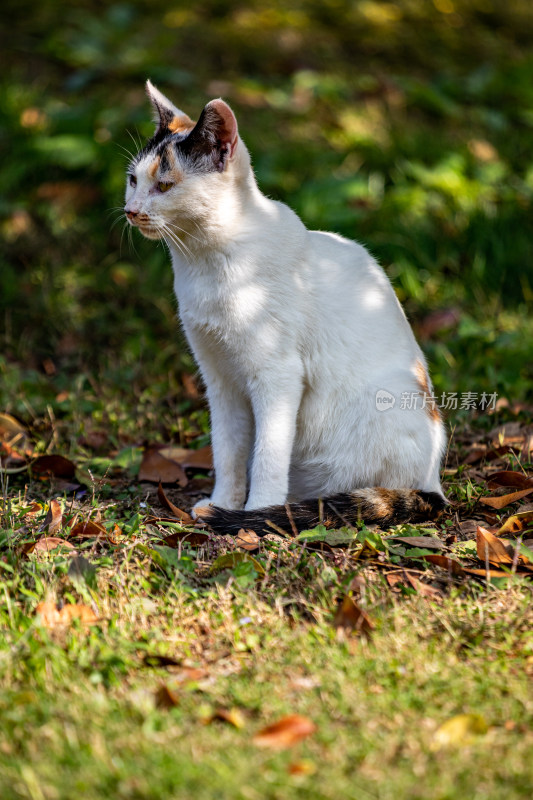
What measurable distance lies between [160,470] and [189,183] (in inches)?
48.6

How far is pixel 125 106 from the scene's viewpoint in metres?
6.24

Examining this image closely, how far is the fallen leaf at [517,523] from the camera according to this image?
9.03 ft

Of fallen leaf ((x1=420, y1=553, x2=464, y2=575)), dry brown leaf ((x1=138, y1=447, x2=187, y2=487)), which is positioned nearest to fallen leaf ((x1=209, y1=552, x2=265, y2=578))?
fallen leaf ((x1=420, y1=553, x2=464, y2=575))

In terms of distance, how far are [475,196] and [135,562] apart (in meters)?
4.01

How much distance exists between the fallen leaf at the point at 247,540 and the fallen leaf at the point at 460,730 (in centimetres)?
96

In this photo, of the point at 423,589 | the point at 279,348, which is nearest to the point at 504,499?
the point at 423,589

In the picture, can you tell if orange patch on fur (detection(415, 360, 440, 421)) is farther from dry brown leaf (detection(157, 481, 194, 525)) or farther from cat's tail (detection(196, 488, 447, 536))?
dry brown leaf (detection(157, 481, 194, 525))

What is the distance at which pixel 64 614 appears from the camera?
2215 millimetres

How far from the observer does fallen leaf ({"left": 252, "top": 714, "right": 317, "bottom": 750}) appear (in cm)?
176

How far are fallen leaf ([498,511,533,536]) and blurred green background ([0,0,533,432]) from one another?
140cm

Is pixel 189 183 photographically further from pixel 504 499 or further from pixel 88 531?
pixel 504 499

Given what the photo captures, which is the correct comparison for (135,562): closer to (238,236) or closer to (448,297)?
(238,236)

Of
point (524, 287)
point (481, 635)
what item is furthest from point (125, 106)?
point (481, 635)

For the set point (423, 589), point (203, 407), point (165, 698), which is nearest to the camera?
point (165, 698)
